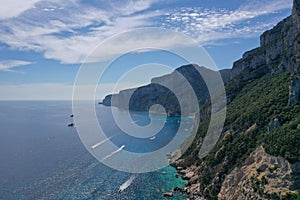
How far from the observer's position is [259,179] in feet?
94.8

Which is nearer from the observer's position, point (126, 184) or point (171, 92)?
point (126, 184)

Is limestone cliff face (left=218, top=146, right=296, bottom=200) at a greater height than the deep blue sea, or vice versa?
limestone cliff face (left=218, top=146, right=296, bottom=200)

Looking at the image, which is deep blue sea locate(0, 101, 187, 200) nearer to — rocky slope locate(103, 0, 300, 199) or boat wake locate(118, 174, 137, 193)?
boat wake locate(118, 174, 137, 193)

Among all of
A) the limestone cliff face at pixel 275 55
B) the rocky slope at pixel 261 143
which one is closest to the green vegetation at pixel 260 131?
the rocky slope at pixel 261 143

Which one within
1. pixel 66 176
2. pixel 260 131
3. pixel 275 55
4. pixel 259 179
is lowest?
pixel 66 176

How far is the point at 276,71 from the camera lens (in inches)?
2051

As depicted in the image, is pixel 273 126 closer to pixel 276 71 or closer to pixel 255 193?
pixel 255 193

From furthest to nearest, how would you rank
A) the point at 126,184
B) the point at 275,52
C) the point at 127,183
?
the point at 275,52 → the point at 127,183 → the point at 126,184

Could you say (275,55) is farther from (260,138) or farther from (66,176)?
(66,176)

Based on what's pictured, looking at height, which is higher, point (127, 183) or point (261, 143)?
point (261, 143)

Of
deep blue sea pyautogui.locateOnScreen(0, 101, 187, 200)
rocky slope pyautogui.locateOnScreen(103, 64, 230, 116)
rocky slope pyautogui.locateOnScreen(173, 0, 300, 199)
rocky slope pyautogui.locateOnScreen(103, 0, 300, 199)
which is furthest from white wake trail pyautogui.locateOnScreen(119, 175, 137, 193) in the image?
rocky slope pyautogui.locateOnScreen(103, 64, 230, 116)

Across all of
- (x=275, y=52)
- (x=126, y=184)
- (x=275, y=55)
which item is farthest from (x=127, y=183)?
(x=275, y=52)

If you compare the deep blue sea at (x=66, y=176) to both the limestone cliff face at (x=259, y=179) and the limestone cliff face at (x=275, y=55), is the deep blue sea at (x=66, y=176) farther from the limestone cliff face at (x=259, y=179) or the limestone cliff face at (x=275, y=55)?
the limestone cliff face at (x=275, y=55)

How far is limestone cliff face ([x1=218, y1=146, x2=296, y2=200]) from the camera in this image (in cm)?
2666
